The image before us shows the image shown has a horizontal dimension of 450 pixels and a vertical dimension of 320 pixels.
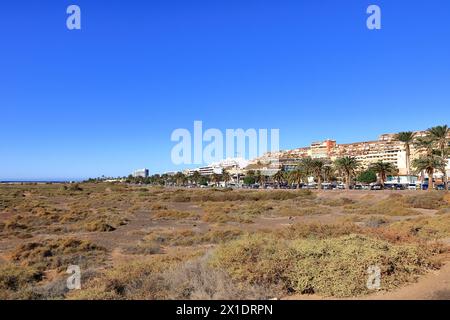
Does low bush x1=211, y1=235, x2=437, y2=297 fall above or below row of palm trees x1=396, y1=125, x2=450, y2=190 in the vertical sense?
below

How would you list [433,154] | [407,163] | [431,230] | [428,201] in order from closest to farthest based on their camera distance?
[431,230], [428,201], [433,154], [407,163]

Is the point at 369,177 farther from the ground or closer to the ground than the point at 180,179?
farther from the ground

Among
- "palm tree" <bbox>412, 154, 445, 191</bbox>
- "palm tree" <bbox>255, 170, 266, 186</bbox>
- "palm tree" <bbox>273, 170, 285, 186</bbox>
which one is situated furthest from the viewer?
"palm tree" <bbox>255, 170, 266, 186</bbox>

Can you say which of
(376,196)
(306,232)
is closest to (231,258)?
(306,232)

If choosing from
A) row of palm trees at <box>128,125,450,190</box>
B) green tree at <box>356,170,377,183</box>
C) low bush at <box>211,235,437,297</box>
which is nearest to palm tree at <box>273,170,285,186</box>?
row of palm trees at <box>128,125,450,190</box>

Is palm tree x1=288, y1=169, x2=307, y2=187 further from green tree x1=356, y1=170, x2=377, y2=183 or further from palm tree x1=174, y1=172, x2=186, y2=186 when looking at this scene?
palm tree x1=174, y1=172, x2=186, y2=186

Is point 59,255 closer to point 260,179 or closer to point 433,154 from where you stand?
point 433,154

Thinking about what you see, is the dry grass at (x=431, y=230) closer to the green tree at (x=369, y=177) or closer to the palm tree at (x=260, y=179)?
the green tree at (x=369, y=177)

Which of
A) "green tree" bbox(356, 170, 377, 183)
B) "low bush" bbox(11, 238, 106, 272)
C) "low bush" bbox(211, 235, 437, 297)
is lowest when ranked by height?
"low bush" bbox(11, 238, 106, 272)

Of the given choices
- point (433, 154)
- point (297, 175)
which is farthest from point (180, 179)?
point (433, 154)

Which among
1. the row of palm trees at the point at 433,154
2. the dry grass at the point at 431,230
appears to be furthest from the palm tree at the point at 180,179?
the dry grass at the point at 431,230

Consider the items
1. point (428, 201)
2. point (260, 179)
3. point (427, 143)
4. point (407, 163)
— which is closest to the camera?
point (428, 201)
